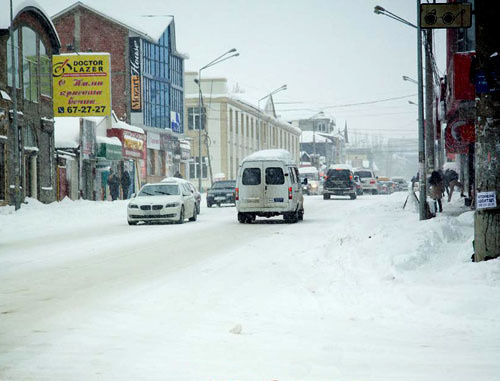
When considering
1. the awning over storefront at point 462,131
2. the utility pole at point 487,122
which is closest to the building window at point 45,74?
the awning over storefront at point 462,131

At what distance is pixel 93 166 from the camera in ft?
162

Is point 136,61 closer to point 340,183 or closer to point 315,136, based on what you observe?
point 340,183

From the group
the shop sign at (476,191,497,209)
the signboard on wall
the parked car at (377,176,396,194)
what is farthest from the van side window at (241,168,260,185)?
the parked car at (377,176,396,194)

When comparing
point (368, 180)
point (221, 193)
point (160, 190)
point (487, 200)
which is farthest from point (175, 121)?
point (487, 200)

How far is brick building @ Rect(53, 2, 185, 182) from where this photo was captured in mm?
56250

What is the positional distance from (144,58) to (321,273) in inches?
1878

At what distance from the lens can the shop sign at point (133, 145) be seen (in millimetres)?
53281

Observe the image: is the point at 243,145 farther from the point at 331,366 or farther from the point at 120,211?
the point at 331,366

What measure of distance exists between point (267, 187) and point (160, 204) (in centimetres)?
352

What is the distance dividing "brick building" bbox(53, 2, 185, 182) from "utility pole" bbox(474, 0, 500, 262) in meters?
44.8

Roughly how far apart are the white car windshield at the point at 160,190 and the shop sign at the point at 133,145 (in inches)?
1028

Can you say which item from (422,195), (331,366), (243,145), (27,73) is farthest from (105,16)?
(331,366)

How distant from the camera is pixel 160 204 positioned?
85.3ft

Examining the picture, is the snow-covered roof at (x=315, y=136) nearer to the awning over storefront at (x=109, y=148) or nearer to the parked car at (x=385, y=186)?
the parked car at (x=385, y=186)
